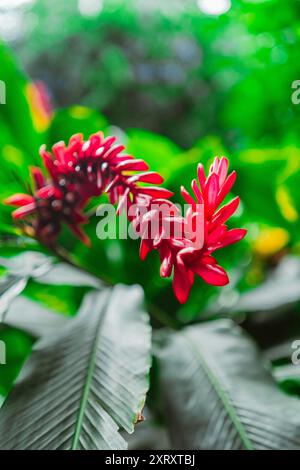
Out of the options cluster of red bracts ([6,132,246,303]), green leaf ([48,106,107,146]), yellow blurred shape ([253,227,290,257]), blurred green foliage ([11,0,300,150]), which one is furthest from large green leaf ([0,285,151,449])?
blurred green foliage ([11,0,300,150])

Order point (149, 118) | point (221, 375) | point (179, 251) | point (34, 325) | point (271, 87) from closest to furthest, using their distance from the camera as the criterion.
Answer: point (179, 251) → point (221, 375) → point (34, 325) → point (271, 87) → point (149, 118)

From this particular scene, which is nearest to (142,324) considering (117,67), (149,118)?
(149,118)

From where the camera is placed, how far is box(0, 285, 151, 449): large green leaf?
37 cm

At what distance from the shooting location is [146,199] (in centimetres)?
36

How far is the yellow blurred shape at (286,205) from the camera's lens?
762 mm

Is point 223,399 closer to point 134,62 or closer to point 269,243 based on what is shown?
point 269,243

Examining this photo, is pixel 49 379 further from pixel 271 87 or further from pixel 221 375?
pixel 271 87

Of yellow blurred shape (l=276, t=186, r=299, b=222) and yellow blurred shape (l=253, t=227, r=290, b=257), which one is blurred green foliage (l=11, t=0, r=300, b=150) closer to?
yellow blurred shape (l=253, t=227, r=290, b=257)

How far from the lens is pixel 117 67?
215 centimetres

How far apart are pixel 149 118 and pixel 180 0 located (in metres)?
0.55

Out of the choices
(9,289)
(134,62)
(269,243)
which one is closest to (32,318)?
(9,289)

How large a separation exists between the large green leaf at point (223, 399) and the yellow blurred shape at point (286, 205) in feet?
0.93

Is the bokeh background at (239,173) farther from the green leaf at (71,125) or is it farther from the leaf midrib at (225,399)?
the leaf midrib at (225,399)

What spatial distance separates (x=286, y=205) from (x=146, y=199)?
49cm
